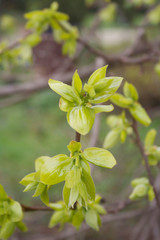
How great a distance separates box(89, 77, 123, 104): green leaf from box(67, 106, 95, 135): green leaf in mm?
18

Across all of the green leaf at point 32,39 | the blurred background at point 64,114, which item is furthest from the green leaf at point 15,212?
the green leaf at point 32,39

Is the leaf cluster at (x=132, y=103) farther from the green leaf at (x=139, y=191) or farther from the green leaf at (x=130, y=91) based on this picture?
the green leaf at (x=139, y=191)

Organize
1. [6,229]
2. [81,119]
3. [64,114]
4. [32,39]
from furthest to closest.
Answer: [64,114] < [32,39] < [6,229] < [81,119]

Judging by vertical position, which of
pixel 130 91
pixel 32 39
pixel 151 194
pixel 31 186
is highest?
pixel 32 39

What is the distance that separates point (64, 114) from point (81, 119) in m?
2.32

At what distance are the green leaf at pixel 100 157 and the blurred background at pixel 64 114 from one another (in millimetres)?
511

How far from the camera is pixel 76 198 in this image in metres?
0.33

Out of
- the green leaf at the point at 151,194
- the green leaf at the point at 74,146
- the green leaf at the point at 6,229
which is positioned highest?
the green leaf at the point at 74,146

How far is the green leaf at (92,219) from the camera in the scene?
16.9 inches

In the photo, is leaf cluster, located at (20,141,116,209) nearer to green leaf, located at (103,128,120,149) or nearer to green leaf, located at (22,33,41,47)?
green leaf, located at (103,128,120,149)

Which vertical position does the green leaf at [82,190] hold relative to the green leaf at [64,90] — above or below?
below

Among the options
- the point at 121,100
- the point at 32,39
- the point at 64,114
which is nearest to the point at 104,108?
the point at 121,100

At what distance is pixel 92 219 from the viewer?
17.0 inches

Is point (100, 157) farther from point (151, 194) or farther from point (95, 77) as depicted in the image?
point (151, 194)
